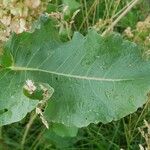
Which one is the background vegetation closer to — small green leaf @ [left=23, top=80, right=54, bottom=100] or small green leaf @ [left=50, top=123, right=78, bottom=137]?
small green leaf @ [left=50, top=123, right=78, bottom=137]

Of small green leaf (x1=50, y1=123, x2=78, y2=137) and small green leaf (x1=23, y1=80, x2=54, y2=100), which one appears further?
small green leaf (x1=50, y1=123, x2=78, y2=137)

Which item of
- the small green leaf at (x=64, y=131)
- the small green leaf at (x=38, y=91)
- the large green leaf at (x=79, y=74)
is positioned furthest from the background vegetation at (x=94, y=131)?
the small green leaf at (x=38, y=91)

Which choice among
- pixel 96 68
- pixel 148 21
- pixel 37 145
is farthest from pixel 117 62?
pixel 37 145

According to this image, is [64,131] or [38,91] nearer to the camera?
[38,91]

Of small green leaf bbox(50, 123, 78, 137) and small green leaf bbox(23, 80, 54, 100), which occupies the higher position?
small green leaf bbox(23, 80, 54, 100)

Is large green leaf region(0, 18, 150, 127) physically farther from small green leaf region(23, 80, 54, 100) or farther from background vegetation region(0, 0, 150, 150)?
background vegetation region(0, 0, 150, 150)

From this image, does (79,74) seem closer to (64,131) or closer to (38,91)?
(38,91)

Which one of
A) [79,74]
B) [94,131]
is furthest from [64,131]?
[79,74]

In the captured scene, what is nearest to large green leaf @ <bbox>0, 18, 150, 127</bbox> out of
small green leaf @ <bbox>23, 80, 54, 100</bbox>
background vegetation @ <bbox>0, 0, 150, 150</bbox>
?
small green leaf @ <bbox>23, 80, 54, 100</bbox>
